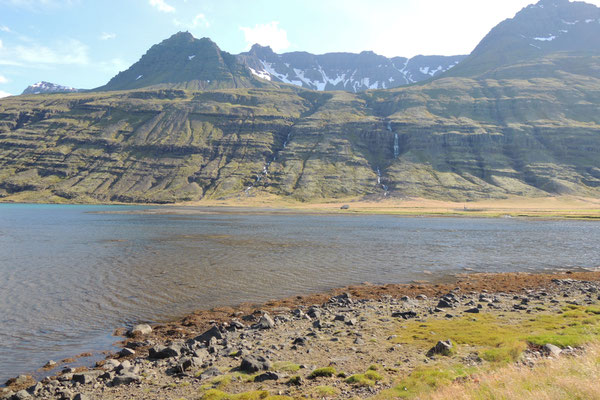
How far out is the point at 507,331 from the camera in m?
20.5

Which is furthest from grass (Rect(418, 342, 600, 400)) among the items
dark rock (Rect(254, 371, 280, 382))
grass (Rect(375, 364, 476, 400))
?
dark rock (Rect(254, 371, 280, 382))

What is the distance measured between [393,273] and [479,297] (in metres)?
14.8

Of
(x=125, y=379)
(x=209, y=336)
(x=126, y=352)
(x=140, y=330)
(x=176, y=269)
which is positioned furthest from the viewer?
(x=176, y=269)

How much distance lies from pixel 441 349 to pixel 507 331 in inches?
234

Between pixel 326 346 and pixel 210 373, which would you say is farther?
pixel 326 346

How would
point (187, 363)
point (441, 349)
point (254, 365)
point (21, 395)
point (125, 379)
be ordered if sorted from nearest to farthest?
point (21, 395)
point (125, 379)
point (254, 365)
point (441, 349)
point (187, 363)

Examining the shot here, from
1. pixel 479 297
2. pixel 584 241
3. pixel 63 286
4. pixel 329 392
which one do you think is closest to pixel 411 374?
pixel 329 392

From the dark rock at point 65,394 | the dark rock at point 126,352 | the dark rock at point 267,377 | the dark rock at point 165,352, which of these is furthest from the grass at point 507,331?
the dark rock at point 65,394

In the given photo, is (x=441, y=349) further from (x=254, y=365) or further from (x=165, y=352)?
(x=165, y=352)

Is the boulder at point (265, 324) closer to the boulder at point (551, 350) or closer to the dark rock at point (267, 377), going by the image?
the dark rock at point (267, 377)

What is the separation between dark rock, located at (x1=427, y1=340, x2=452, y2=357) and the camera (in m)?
17.4

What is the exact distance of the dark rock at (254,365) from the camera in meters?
16.6

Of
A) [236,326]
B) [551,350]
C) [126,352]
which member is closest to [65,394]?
[126,352]

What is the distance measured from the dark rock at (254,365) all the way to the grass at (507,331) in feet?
26.1
